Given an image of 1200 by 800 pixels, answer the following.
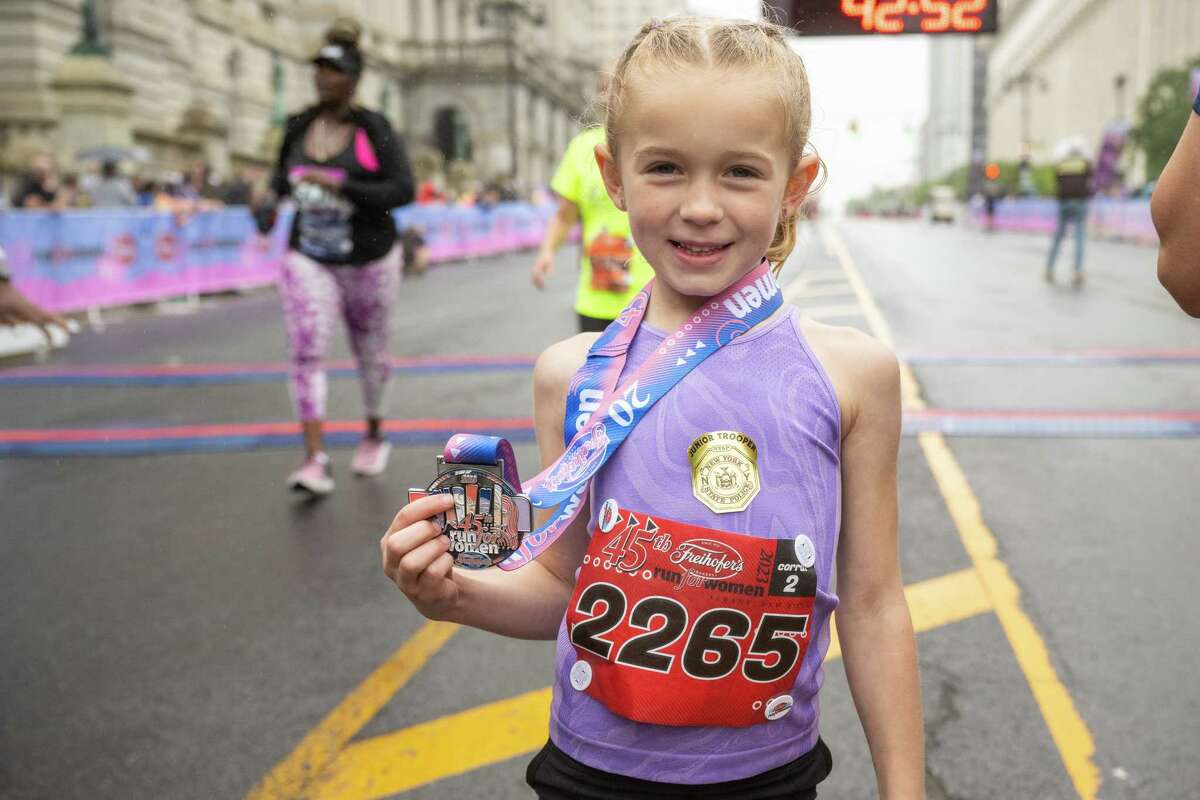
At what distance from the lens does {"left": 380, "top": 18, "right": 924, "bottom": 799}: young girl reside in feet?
4.70

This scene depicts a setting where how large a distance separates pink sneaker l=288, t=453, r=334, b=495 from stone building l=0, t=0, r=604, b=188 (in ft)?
9.67

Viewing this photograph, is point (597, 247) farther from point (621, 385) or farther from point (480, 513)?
point (480, 513)

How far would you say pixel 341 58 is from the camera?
225 inches

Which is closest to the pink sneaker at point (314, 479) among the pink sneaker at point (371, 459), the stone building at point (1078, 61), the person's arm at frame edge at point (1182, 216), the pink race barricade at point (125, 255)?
the pink sneaker at point (371, 459)

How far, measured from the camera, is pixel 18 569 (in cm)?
482

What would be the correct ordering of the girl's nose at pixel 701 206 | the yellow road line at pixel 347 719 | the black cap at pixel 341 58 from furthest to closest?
the black cap at pixel 341 58, the yellow road line at pixel 347 719, the girl's nose at pixel 701 206

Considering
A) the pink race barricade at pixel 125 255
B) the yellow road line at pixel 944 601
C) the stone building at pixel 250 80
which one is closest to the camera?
the yellow road line at pixel 944 601

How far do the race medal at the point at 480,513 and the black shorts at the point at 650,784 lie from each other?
350mm

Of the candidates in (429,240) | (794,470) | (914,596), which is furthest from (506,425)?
(429,240)

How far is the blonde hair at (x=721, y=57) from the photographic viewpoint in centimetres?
142

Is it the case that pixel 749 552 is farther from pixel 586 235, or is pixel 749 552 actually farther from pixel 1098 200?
pixel 1098 200

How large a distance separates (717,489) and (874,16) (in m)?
7.25

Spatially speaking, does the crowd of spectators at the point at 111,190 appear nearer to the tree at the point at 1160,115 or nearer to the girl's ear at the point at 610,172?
the girl's ear at the point at 610,172

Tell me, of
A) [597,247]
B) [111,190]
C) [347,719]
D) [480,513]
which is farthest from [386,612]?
[111,190]
